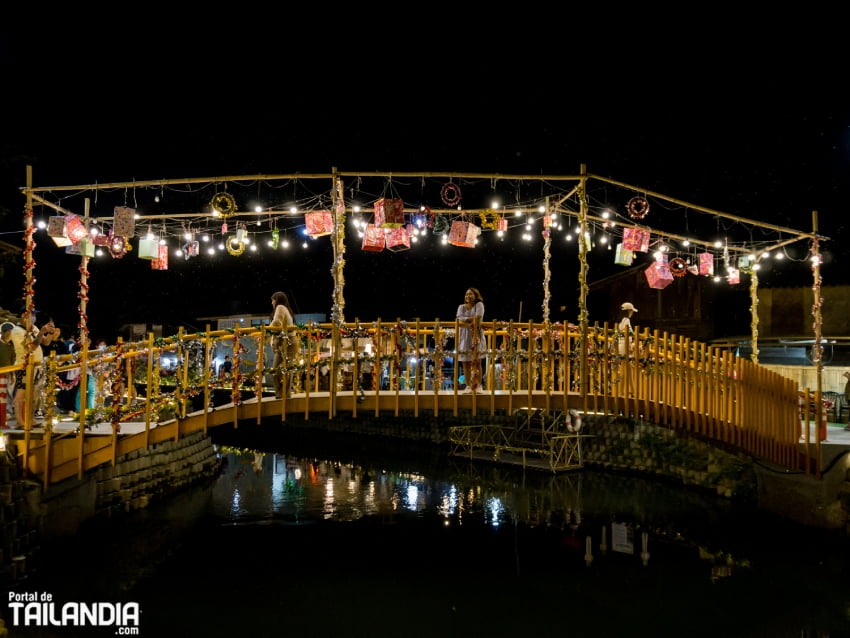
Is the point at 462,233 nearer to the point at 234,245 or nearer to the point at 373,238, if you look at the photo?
the point at 373,238

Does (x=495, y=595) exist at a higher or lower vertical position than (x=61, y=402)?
lower

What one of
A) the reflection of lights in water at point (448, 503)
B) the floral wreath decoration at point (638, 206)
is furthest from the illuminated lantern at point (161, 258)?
the floral wreath decoration at point (638, 206)

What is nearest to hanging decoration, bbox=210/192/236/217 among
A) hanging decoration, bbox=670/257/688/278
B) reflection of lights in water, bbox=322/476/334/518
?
reflection of lights in water, bbox=322/476/334/518

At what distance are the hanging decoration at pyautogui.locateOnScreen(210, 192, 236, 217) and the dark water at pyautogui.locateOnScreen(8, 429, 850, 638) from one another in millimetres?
5050

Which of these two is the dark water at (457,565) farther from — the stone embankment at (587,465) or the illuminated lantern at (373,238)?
the illuminated lantern at (373,238)

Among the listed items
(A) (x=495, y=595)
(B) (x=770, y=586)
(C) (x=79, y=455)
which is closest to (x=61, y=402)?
(C) (x=79, y=455)

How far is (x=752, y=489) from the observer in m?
12.0

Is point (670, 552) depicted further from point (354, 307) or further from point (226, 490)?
point (354, 307)

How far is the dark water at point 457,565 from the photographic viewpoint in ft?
24.4

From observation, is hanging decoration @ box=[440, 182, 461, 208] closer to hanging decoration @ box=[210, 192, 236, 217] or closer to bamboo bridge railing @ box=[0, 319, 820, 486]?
bamboo bridge railing @ box=[0, 319, 820, 486]

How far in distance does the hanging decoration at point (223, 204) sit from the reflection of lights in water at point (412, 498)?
615cm

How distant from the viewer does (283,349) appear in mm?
9320

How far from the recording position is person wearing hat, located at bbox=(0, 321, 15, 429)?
9137 mm

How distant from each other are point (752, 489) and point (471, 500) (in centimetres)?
505
